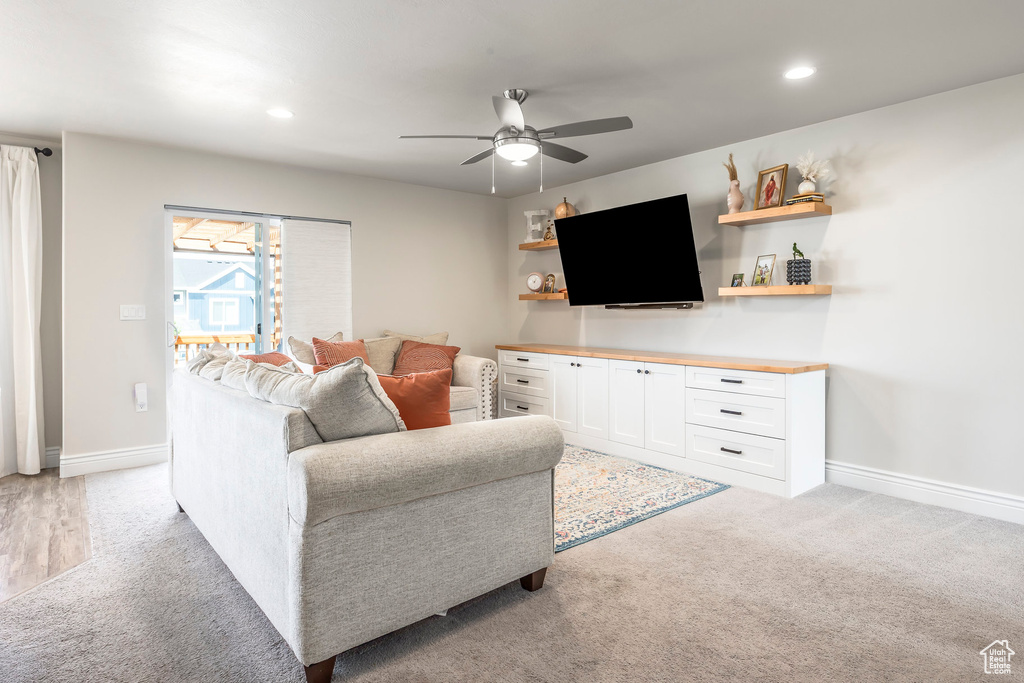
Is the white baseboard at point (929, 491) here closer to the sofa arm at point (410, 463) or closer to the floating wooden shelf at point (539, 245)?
the sofa arm at point (410, 463)

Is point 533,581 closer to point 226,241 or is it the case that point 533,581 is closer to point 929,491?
point 929,491

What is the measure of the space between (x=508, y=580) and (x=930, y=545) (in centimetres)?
214

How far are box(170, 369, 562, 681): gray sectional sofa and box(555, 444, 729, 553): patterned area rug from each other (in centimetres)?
73

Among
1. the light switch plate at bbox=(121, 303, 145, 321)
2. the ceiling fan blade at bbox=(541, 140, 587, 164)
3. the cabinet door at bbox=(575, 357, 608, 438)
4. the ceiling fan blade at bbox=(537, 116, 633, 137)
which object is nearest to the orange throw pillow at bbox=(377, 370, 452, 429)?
the ceiling fan blade at bbox=(537, 116, 633, 137)

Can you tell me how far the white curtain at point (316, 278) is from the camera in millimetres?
4867

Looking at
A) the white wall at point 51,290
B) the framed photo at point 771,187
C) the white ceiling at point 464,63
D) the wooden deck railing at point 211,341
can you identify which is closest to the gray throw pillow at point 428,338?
the wooden deck railing at point 211,341

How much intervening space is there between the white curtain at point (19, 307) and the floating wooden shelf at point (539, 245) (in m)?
3.90

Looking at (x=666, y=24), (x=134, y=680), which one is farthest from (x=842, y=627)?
(x=666, y=24)

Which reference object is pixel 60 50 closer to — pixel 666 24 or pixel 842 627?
pixel 666 24

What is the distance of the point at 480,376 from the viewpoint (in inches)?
190

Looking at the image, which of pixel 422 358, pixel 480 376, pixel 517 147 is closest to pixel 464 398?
pixel 480 376

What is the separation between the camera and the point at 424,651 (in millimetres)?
1861

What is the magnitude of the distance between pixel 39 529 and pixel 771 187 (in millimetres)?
4841

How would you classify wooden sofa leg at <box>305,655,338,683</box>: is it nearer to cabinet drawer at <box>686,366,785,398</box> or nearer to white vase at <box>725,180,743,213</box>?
cabinet drawer at <box>686,366,785,398</box>
